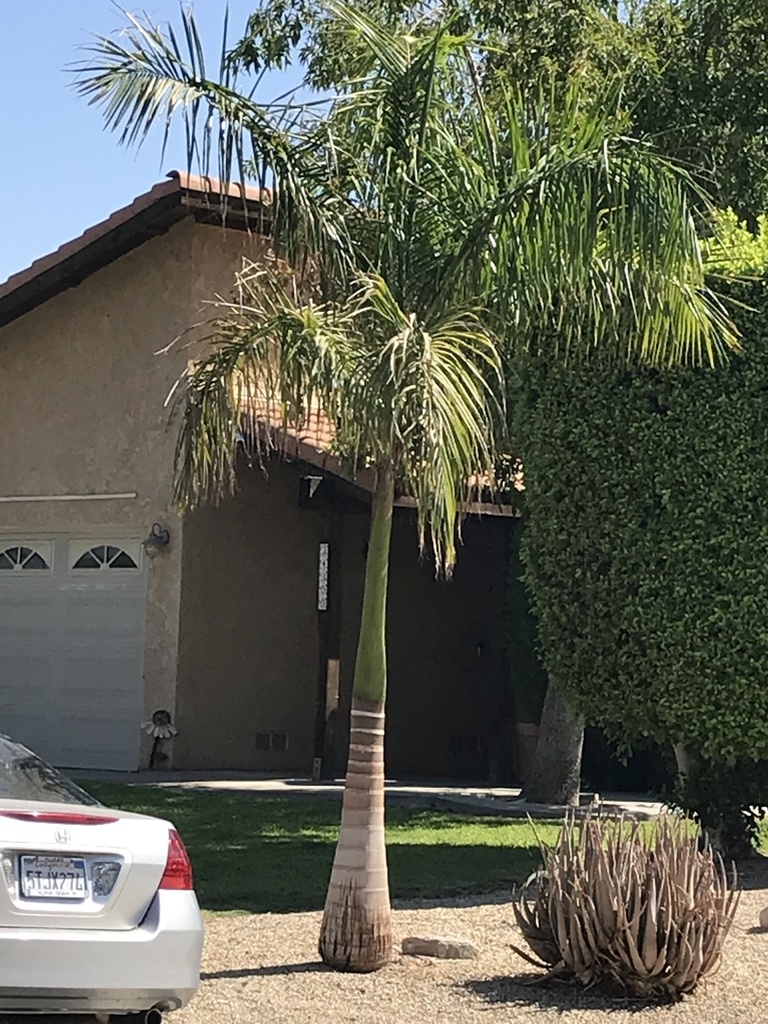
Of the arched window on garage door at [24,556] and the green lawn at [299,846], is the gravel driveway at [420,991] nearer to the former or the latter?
the green lawn at [299,846]

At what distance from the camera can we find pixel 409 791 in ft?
54.2

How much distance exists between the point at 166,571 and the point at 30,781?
11.0 meters

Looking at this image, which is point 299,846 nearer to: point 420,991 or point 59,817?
point 420,991

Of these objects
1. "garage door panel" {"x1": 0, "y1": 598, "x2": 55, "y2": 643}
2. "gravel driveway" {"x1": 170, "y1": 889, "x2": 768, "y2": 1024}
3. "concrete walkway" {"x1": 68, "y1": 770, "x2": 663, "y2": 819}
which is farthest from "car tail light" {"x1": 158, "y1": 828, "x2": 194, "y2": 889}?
"garage door panel" {"x1": 0, "y1": 598, "x2": 55, "y2": 643}

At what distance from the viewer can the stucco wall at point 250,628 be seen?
1748 cm

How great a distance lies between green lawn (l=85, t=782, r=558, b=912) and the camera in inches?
409

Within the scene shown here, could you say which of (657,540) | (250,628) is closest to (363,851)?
(657,540)

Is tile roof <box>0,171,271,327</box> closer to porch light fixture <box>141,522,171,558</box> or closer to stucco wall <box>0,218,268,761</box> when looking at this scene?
stucco wall <box>0,218,268,761</box>

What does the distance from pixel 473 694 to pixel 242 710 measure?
3.41 meters

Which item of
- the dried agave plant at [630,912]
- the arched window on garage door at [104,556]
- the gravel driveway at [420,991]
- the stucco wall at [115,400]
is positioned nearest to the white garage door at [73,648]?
the arched window on garage door at [104,556]

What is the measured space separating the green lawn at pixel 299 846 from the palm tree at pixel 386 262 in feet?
8.27

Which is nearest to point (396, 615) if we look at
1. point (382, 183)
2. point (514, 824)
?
point (514, 824)

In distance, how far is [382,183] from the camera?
8.28 meters

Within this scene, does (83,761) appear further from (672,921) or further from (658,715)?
(672,921)
